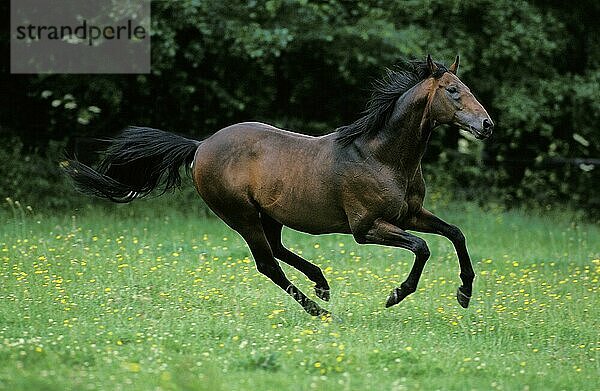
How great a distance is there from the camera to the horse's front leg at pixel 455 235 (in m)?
7.93

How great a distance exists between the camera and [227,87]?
17.0m

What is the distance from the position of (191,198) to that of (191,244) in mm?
3753

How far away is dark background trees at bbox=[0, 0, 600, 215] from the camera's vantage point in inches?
615

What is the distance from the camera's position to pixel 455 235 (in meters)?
7.93

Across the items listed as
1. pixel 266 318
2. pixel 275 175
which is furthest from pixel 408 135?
pixel 266 318

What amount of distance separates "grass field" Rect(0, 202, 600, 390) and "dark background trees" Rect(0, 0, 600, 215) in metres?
3.24

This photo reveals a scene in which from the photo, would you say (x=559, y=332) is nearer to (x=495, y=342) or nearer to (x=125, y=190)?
(x=495, y=342)

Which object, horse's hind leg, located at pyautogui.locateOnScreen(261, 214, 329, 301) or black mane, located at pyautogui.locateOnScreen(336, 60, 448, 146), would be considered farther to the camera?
horse's hind leg, located at pyautogui.locateOnScreen(261, 214, 329, 301)

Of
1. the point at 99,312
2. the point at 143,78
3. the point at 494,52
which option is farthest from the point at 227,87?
the point at 99,312

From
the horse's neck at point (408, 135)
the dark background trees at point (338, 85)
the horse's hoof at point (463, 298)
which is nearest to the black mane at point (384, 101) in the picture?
the horse's neck at point (408, 135)

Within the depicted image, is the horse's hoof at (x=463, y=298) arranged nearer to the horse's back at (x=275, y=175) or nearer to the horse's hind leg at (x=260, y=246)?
the horse's back at (x=275, y=175)

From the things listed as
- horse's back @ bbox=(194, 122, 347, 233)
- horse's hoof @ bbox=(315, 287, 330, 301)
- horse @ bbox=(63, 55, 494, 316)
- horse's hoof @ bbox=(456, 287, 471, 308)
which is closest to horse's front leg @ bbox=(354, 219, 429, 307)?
horse @ bbox=(63, 55, 494, 316)

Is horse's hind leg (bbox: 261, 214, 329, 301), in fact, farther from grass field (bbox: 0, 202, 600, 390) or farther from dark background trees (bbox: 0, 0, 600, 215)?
dark background trees (bbox: 0, 0, 600, 215)

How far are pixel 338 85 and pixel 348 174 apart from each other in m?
10.3
